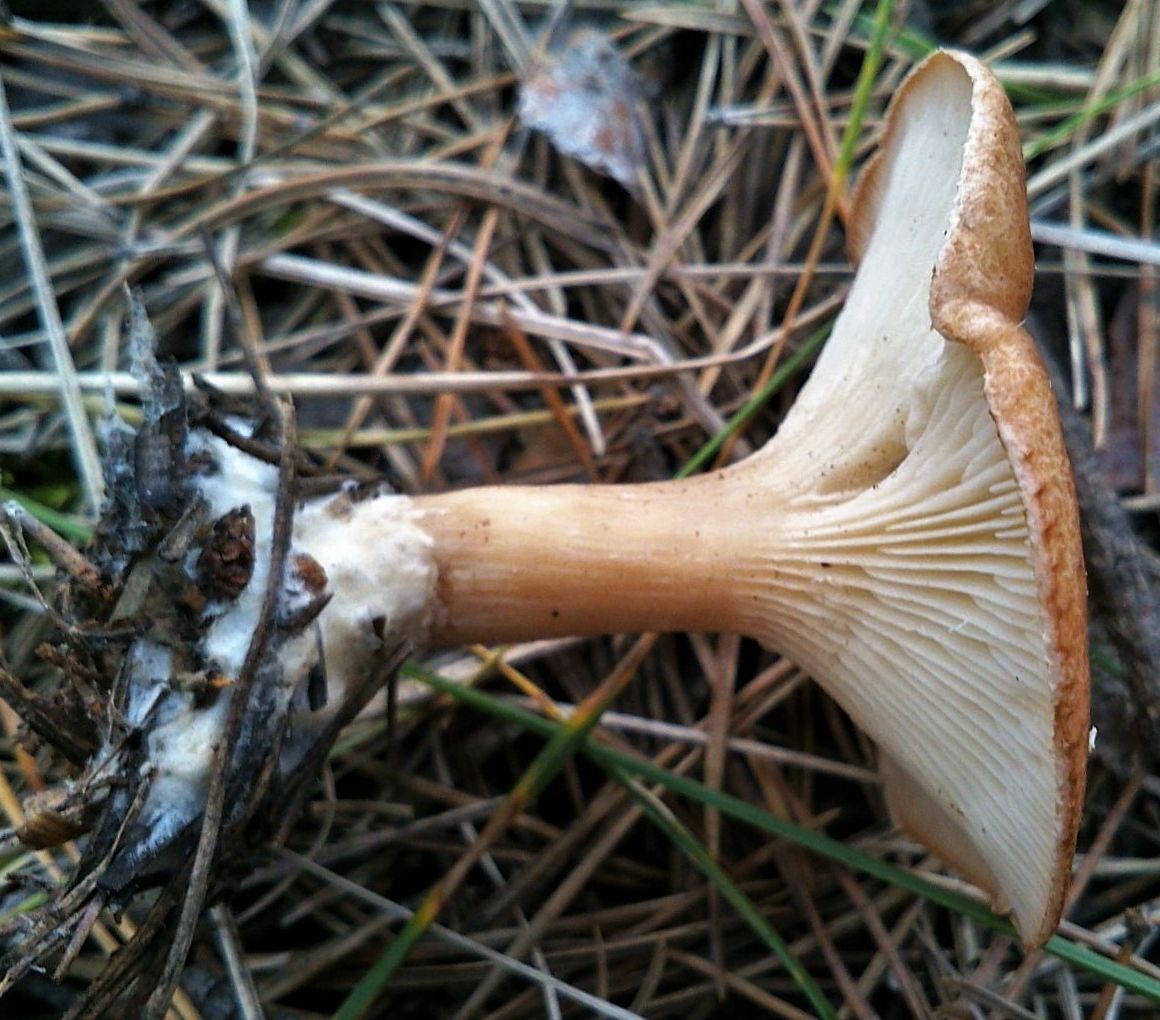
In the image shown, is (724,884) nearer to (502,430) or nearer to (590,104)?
(502,430)

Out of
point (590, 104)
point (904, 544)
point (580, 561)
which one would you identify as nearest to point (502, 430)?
point (580, 561)

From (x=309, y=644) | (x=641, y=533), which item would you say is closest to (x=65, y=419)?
(x=309, y=644)

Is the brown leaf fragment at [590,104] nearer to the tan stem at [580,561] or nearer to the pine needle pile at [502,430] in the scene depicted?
the pine needle pile at [502,430]

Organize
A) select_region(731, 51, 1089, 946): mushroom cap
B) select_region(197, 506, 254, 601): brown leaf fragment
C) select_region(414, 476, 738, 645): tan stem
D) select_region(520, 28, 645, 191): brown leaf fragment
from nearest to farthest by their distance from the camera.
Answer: select_region(731, 51, 1089, 946): mushroom cap, select_region(197, 506, 254, 601): brown leaf fragment, select_region(414, 476, 738, 645): tan stem, select_region(520, 28, 645, 191): brown leaf fragment

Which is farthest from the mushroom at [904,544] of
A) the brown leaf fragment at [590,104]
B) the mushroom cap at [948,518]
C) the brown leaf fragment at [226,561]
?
the brown leaf fragment at [590,104]

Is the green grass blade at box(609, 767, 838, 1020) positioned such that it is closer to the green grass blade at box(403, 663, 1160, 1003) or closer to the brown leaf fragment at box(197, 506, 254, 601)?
the green grass blade at box(403, 663, 1160, 1003)

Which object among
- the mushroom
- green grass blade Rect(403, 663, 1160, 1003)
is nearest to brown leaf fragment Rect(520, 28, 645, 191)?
the mushroom
